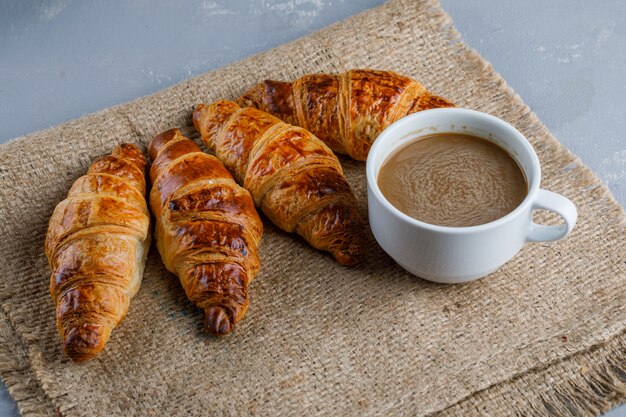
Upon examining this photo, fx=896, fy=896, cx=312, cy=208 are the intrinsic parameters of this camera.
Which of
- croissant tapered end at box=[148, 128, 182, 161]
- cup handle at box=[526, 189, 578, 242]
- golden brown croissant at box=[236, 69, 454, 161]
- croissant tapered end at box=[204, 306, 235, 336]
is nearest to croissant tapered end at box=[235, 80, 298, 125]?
golden brown croissant at box=[236, 69, 454, 161]

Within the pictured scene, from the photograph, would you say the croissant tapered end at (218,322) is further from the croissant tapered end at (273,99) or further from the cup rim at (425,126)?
the croissant tapered end at (273,99)

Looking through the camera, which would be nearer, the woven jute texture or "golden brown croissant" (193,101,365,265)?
the woven jute texture

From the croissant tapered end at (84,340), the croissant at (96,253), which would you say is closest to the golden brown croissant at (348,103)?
the croissant at (96,253)

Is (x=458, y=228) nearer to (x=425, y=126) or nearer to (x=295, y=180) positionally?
(x=425, y=126)

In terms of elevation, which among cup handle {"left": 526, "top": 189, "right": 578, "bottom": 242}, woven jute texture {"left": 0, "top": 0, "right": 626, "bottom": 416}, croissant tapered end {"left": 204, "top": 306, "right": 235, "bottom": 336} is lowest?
woven jute texture {"left": 0, "top": 0, "right": 626, "bottom": 416}

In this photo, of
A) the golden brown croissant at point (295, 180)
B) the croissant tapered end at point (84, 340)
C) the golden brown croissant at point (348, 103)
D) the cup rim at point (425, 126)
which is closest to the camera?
the cup rim at point (425, 126)

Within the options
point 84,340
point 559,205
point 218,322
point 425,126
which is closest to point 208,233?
point 218,322

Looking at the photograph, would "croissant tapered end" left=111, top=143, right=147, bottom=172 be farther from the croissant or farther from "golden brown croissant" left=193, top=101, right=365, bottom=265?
"golden brown croissant" left=193, top=101, right=365, bottom=265

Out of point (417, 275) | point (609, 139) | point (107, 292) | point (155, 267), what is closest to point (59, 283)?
point (107, 292)
